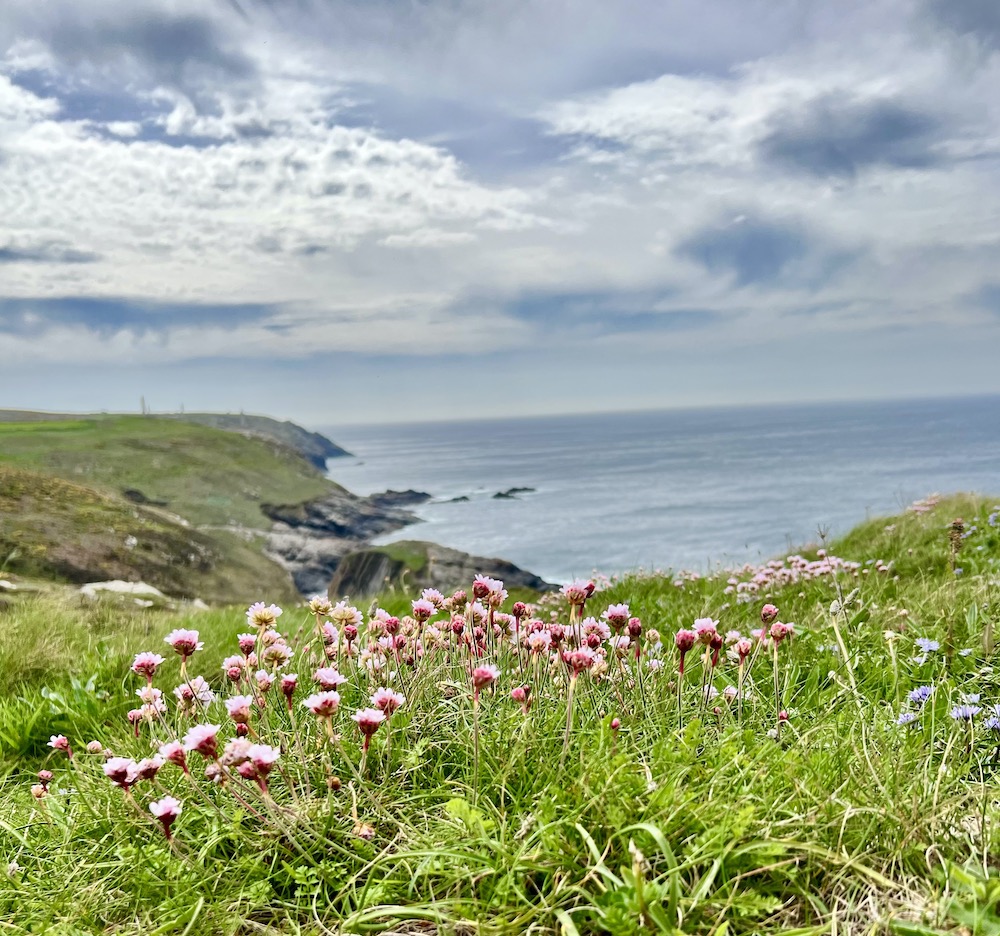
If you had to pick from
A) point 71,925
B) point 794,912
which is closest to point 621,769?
point 794,912

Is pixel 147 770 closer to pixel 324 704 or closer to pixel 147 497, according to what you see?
pixel 324 704

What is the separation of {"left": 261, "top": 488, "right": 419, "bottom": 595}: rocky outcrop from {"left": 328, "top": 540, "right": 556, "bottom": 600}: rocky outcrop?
357 inches

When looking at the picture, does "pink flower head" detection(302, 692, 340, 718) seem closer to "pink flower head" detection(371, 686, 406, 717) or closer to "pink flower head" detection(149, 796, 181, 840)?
"pink flower head" detection(371, 686, 406, 717)

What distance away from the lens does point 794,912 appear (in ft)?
7.06

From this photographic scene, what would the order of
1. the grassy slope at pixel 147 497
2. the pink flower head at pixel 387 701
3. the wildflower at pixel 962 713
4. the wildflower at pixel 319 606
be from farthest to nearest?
the grassy slope at pixel 147 497 → the wildflower at pixel 319 606 → the wildflower at pixel 962 713 → the pink flower head at pixel 387 701

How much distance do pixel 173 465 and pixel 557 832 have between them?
309 ft

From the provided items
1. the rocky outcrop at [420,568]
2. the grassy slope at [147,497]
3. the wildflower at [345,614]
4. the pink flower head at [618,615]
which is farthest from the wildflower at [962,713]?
the rocky outcrop at [420,568]

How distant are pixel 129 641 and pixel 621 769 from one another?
18.9 feet

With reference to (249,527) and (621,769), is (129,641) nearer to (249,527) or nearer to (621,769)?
(621,769)

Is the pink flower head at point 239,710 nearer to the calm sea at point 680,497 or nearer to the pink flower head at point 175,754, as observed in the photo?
the pink flower head at point 175,754

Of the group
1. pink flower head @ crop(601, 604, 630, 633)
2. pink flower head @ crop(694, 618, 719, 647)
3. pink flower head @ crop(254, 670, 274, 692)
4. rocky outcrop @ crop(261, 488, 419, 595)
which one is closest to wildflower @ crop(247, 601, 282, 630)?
pink flower head @ crop(254, 670, 274, 692)

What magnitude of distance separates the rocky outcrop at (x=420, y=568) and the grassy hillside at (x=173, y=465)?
→ 1128 inches

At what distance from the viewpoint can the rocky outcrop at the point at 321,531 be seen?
7131 centimetres

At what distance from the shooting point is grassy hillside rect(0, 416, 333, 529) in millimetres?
74875
